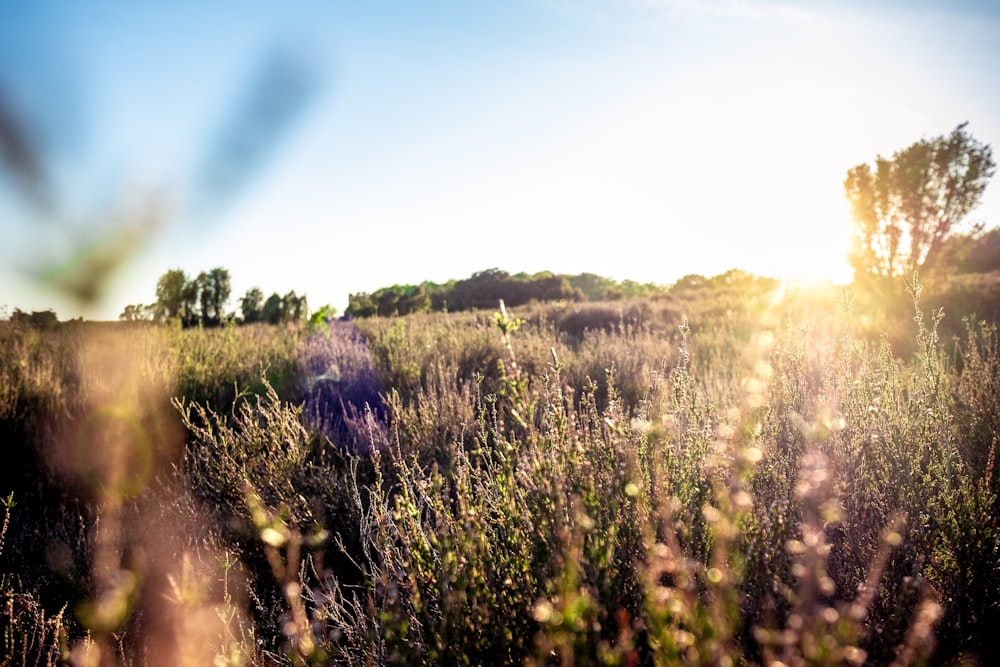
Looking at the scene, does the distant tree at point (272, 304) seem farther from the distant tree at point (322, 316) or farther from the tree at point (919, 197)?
the tree at point (919, 197)

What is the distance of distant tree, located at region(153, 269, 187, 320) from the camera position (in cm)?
1303

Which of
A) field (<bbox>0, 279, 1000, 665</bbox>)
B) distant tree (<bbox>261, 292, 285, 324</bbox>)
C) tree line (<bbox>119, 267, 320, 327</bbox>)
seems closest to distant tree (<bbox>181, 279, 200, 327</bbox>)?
tree line (<bbox>119, 267, 320, 327</bbox>)

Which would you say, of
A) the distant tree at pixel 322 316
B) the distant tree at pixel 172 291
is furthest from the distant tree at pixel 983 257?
the distant tree at pixel 172 291

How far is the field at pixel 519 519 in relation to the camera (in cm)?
135

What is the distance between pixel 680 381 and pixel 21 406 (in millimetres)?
6039

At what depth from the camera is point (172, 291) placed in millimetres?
14102

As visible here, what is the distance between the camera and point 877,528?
7.05 ft

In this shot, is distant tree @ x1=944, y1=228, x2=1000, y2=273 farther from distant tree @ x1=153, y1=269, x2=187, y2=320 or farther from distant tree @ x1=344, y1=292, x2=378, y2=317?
distant tree @ x1=153, y1=269, x2=187, y2=320

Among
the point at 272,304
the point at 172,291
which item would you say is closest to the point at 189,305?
the point at 172,291

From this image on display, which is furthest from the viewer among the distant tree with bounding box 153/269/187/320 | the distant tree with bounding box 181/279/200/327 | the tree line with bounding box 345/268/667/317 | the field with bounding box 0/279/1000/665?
the tree line with bounding box 345/268/667/317

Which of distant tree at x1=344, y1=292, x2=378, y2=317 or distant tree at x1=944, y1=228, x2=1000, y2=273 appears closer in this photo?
distant tree at x1=344, y1=292, x2=378, y2=317

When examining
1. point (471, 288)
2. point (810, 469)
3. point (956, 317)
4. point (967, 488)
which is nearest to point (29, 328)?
point (810, 469)

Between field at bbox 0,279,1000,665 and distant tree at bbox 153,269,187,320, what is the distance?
7340mm

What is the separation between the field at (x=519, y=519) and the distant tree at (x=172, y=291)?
7.34m
